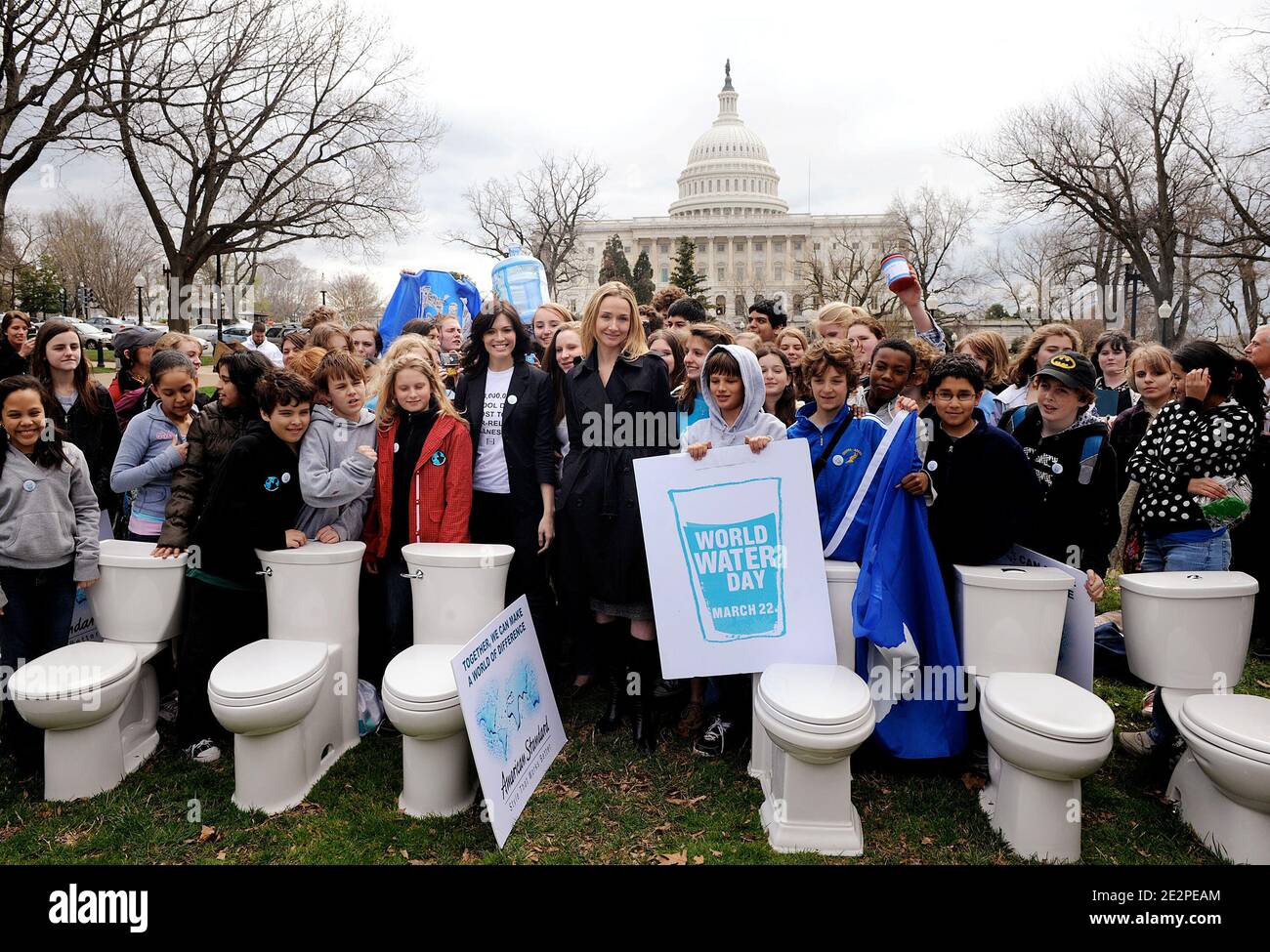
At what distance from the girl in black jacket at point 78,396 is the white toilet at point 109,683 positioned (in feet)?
3.39

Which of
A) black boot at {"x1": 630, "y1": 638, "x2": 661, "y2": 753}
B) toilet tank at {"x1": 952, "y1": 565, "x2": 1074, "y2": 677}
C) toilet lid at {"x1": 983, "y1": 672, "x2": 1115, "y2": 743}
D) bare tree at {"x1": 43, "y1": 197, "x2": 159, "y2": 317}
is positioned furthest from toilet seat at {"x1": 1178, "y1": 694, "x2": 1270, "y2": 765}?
bare tree at {"x1": 43, "y1": 197, "x2": 159, "y2": 317}

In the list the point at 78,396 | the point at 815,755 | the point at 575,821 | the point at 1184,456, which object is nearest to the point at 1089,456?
the point at 1184,456

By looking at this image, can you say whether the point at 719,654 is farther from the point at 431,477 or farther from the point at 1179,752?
the point at 1179,752

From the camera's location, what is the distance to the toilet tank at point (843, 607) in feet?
12.3

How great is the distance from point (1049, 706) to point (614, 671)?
7.08 ft

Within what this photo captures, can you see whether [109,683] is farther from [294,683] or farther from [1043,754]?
[1043,754]

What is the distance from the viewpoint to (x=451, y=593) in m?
3.94

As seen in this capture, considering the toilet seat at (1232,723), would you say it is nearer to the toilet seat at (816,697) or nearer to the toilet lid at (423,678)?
the toilet seat at (816,697)

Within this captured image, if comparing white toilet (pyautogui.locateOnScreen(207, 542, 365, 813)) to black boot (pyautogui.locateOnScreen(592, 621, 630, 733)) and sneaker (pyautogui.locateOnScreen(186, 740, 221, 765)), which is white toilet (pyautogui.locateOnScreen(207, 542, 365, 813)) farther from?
black boot (pyautogui.locateOnScreen(592, 621, 630, 733))

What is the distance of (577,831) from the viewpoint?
11.3 feet

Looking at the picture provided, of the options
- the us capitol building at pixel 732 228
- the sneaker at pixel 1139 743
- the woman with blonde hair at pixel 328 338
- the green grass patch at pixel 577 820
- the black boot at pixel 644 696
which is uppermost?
the us capitol building at pixel 732 228

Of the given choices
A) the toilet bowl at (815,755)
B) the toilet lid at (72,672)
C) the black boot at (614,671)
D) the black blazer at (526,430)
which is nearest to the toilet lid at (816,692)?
the toilet bowl at (815,755)

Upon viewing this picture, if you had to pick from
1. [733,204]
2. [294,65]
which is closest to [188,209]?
[294,65]

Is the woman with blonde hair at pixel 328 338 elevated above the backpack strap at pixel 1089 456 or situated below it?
above
